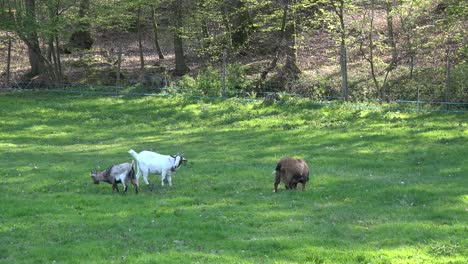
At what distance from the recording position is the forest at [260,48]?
3003cm

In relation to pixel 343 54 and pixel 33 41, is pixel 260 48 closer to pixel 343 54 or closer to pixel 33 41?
pixel 343 54

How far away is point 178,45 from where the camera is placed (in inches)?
1528

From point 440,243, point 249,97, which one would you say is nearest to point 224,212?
point 440,243

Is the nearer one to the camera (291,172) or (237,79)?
(291,172)

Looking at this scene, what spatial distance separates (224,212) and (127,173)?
3.69m

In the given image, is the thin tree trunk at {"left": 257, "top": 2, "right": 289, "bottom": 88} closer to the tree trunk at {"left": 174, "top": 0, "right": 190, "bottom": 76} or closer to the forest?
the forest

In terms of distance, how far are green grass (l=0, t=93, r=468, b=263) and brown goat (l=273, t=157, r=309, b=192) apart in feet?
1.11

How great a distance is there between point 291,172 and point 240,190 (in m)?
1.46

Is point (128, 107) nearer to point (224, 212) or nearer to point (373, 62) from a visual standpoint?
point (373, 62)

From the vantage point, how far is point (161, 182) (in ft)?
Answer: 57.9

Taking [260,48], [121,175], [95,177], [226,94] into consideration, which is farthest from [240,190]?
[260,48]

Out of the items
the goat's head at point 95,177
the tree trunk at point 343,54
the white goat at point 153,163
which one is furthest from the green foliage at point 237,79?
the goat's head at point 95,177

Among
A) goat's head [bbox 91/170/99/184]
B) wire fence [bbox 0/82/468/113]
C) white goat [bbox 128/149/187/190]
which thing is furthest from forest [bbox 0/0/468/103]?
goat's head [bbox 91/170/99/184]

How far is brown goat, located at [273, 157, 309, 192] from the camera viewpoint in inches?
623
